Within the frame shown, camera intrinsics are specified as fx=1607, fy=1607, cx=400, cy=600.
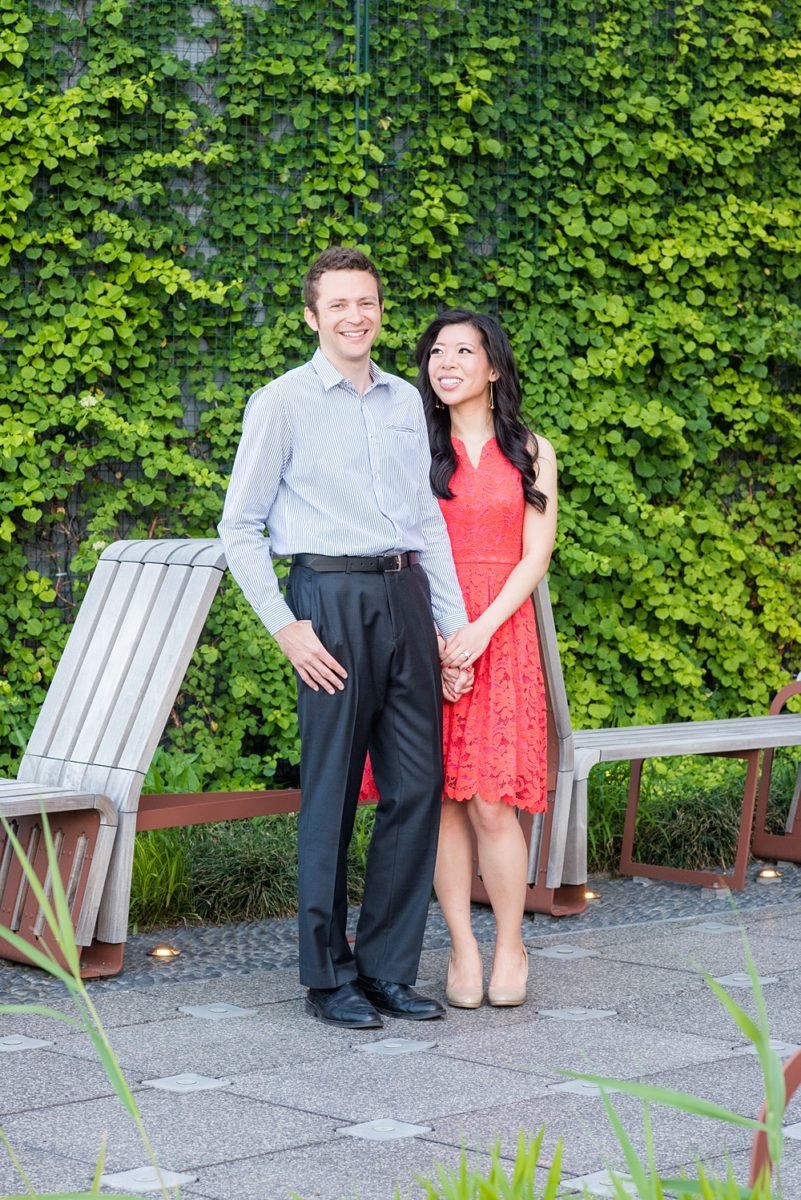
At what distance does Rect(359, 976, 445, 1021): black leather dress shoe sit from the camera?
143 inches

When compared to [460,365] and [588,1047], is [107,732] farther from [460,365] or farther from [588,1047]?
[588,1047]

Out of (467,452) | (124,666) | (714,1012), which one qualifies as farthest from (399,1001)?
(467,452)

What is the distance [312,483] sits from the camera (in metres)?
3.60

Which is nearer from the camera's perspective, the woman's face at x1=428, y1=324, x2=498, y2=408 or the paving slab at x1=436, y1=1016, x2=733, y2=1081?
the paving slab at x1=436, y1=1016, x2=733, y2=1081

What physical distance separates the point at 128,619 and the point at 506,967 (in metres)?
1.36

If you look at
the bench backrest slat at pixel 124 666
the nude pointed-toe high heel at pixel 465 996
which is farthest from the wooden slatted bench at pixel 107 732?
the nude pointed-toe high heel at pixel 465 996

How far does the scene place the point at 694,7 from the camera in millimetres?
7227

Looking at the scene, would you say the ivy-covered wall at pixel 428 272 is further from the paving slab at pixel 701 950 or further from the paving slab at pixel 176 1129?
the paving slab at pixel 176 1129

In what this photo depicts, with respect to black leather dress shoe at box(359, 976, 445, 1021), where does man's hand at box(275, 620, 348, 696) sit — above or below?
above

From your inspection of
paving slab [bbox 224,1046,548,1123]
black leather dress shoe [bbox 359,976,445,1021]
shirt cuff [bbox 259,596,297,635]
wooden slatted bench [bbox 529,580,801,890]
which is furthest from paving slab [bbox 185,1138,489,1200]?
wooden slatted bench [bbox 529,580,801,890]

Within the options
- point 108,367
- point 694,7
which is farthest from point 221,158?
point 694,7

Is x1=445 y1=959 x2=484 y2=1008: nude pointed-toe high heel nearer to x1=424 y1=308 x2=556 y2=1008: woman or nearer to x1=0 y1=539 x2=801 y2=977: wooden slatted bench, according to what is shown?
x1=424 y1=308 x2=556 y2=1008: woman

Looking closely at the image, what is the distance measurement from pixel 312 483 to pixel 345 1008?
46.1 inches

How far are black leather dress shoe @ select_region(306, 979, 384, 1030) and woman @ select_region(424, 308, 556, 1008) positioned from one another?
0.29 m
